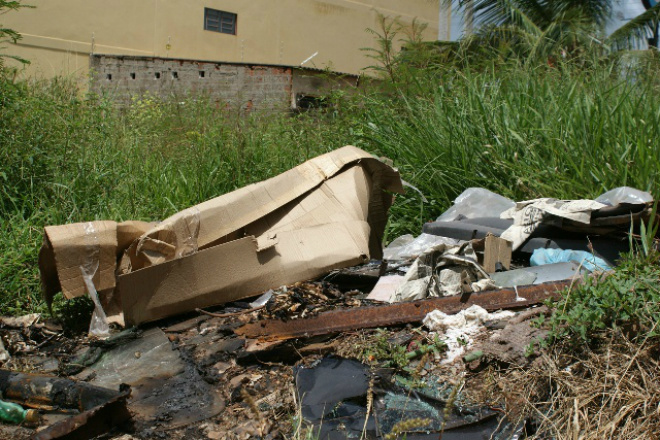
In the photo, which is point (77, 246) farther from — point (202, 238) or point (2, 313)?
point (2, 313)

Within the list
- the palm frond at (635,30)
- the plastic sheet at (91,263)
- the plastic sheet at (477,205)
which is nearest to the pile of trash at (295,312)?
the plastic sheet at (91,263)

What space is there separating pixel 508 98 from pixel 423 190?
94 centimetres

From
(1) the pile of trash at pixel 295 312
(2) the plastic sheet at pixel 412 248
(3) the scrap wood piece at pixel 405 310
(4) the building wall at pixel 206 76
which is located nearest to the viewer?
(1) the pile of trash at pixel 295 312

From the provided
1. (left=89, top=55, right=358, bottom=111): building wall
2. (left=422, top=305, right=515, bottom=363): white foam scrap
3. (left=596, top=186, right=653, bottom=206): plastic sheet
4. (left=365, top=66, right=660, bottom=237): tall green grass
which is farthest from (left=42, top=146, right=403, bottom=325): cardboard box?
(left=89, top=55, right=358, bottom=111): building wall

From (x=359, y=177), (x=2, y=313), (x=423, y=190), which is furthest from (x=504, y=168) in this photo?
(x=2, y=313)

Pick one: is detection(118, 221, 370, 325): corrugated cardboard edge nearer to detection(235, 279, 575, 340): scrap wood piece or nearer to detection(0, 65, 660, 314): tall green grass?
detection(235, 279, 575, 340): scrap wood piece

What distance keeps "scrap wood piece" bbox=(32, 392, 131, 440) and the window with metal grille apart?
51.3ft

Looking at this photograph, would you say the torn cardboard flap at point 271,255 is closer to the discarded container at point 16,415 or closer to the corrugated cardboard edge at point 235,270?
the corrugated cardboard edge at point 235,270

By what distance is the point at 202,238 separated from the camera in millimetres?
3039

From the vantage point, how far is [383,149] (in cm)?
496

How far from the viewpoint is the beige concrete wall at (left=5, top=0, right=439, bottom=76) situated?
1396cm

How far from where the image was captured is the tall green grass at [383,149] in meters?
3.77

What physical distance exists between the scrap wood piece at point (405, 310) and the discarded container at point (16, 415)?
0.94m

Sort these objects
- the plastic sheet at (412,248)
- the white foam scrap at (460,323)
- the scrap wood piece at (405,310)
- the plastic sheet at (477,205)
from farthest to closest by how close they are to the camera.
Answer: the plastic sheet at (477,205), the plastic sheet at (412,248), the scrap wood piece at (405,310), the white foam scrap at (460,323)
